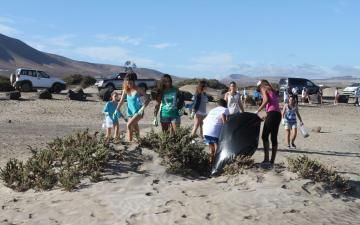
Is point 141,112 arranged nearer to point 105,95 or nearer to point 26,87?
point 105,95

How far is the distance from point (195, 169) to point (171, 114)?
1.80m

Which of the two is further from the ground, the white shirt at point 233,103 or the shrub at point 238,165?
the white shirt at point 233,103

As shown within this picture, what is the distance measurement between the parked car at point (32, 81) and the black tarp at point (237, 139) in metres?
28.3

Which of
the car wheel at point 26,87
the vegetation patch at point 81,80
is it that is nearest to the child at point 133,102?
the car wheel at point 26,87

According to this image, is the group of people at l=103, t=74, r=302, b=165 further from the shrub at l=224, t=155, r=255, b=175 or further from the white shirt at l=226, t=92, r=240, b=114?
the shrub at l=224, t=155, r=255, b=175

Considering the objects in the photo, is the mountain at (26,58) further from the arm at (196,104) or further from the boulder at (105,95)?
the arm at (196,104)

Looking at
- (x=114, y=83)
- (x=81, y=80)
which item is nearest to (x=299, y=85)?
(x=114, y=83)

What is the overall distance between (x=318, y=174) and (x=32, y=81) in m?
30.5

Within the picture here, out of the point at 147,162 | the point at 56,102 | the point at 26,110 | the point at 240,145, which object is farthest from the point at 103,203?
the point at 56,102

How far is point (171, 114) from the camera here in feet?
39.5

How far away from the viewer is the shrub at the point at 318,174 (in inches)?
370

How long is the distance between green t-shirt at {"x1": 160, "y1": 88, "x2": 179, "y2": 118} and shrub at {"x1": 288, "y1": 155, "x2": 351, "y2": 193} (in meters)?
2.96

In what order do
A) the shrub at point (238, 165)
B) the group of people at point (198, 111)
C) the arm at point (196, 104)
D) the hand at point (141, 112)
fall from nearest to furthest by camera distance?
1. the shrub at point (238, 165)
2. the group of people at point (198, 111)
3. the hand at point (141, 112)
4. the arm at point (196, 104)

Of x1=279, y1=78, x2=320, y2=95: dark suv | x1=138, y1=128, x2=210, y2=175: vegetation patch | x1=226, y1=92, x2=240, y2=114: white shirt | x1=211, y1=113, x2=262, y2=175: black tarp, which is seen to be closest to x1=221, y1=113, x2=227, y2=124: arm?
x1=211, y1=113, x2=262, y2=175: black tarp
